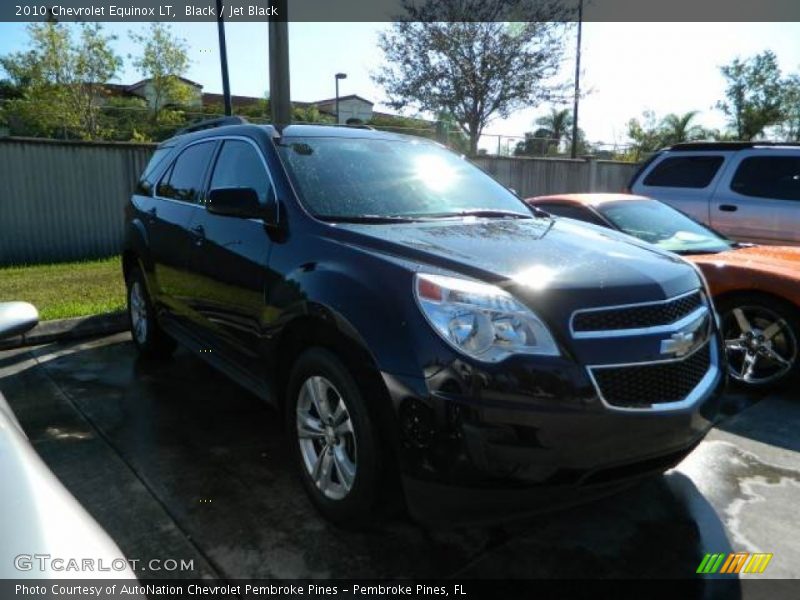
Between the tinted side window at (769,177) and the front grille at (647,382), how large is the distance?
231 inches

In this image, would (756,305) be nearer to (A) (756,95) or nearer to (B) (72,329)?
(B) (72,329)

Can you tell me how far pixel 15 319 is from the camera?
2400 mm

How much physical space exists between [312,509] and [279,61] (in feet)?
18.6

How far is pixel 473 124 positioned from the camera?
19.8m

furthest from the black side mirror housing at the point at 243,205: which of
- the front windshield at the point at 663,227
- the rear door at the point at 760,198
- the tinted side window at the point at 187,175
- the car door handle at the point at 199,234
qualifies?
the rear door at the point at 760,198

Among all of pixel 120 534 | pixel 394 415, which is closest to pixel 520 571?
pixel 394 415

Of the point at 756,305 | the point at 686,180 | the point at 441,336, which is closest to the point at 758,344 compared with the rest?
the point at 756,305

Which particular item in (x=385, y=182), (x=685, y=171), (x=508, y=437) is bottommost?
(x=508, y=437)

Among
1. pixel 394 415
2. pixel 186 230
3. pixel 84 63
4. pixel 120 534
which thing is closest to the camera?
pixel 394 415

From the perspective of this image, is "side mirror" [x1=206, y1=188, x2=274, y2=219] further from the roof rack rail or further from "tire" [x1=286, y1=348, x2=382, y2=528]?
the roof rack rail

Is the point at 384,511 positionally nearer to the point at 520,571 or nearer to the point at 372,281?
the point at 520,571

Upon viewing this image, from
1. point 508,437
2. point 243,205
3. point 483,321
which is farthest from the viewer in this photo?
point 243,205

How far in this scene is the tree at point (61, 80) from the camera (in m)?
18.6

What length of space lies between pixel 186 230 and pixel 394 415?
248cm
